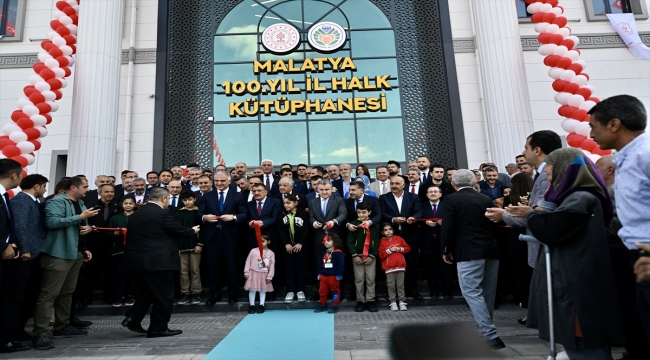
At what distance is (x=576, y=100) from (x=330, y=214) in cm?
588

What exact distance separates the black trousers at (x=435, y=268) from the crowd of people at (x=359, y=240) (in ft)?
0.08

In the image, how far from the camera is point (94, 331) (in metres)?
5.77

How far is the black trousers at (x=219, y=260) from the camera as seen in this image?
22.9ft

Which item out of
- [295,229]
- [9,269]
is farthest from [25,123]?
[295,229]

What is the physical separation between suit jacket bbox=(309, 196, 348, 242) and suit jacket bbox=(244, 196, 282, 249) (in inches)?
23.4

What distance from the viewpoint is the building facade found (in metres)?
12.1

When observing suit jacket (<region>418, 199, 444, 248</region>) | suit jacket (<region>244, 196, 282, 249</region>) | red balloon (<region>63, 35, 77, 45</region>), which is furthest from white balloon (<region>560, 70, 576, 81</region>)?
red balloon (<region>63, 35, 77, 45</region>)

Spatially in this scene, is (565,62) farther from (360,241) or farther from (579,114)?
(360,241)

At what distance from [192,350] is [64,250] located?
7.06 ft

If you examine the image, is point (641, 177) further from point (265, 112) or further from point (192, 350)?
point (265, 112)

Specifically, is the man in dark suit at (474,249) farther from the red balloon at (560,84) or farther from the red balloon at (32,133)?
the red balloon at (32,133)

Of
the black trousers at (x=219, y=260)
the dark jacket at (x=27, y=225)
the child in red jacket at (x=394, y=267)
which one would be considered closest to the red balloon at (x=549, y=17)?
the child in red jacket at (x=394, y=267)

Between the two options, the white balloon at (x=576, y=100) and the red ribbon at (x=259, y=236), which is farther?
the white balloon at (x=576, y=100)

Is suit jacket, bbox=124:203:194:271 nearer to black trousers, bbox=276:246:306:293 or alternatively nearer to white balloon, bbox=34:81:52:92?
black trousers, bbox=276:246:306:293
